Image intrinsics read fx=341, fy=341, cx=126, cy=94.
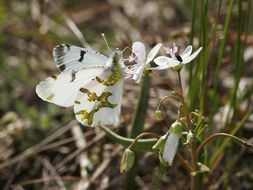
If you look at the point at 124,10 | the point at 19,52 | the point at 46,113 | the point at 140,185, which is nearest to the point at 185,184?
the point at 140,185

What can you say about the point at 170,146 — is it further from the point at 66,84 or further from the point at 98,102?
the point at 66,84

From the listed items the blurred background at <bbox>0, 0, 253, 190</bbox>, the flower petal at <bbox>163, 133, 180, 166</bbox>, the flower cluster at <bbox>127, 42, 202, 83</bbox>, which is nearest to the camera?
the flower petal at <bbox>163, 133, 180, 166</bbox>

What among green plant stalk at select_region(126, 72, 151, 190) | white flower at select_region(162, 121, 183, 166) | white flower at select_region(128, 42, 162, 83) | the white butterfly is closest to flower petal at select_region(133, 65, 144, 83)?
white flower at select_region(128, 42, 162, 83)

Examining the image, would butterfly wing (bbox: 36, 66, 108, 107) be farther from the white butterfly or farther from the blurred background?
the blurred background

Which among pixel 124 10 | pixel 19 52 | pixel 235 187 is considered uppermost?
pixel 124 10

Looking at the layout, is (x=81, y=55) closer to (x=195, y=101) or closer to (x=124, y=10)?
(x=195, y=101)

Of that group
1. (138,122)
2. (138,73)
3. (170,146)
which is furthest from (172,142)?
(138,122)

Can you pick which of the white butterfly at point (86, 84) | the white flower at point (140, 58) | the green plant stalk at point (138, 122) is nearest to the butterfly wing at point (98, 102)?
the white butterfly at point (86, 84)
